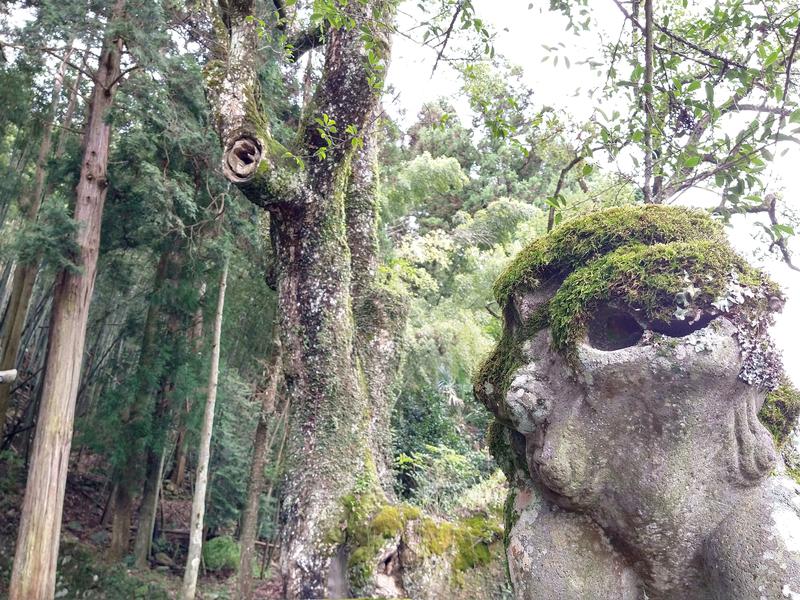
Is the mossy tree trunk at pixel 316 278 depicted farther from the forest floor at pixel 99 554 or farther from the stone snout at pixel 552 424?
the forest floor at pixel 99 554

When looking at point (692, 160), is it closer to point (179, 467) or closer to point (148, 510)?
point (148, 510)

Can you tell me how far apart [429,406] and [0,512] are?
6.70 metres

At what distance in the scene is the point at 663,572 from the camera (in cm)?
142

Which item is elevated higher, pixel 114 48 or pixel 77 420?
pixel 114 48

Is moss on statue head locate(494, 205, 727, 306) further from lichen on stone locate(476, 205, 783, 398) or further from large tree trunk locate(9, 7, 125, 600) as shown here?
large tree trunk locate(9, 7, 125, 600)

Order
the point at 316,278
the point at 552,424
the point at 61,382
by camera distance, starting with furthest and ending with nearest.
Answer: the point at 61,382 < the point at 316,278 < the point at 552,424

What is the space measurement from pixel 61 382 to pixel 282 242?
4.79m

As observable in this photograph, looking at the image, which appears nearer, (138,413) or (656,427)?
(656,427)

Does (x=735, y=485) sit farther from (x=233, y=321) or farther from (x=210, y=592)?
(x=210, y=592)

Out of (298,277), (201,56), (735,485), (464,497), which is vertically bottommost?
(464,497)

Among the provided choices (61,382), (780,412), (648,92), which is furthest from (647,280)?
(61,382)

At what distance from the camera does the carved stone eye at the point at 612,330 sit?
1523mm

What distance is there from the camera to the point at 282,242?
10.3 feet

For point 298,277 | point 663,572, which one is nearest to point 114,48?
point 298,277
